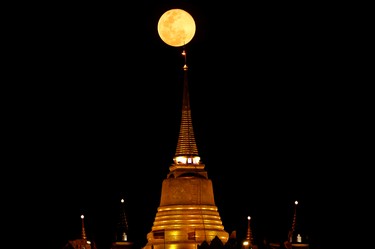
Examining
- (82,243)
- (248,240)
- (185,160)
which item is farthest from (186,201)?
(82,243)

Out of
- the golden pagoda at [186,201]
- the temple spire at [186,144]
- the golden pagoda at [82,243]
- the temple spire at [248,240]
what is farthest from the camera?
the temple spire at [186,144]

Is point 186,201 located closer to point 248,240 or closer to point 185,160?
point 185,160

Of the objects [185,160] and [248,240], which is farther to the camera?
[185,160]

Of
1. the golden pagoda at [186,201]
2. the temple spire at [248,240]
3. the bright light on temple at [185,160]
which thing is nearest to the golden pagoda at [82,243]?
the golden pagoda at [186,201]

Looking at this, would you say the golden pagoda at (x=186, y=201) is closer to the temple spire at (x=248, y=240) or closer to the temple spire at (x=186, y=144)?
the temple spire at (x=186, y=144)

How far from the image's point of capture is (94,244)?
5212 centimetres

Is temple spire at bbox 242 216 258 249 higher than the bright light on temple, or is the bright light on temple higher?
the bright light on temple

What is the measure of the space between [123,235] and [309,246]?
21.9 feet

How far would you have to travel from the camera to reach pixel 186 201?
186 feet

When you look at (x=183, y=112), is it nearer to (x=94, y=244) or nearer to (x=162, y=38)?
(x=162, y=38)

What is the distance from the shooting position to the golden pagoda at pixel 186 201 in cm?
5569

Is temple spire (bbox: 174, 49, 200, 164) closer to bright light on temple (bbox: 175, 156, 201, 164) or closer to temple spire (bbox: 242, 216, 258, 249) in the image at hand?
bright light on temple (bbox: 175, 156, 201, 164)

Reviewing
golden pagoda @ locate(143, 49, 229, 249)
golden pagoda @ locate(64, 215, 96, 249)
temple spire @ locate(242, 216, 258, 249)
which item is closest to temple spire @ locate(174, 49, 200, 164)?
golden pagoda @ locate(143, 49, 229, 249)

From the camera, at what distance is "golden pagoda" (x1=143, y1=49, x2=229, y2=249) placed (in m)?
55.7
